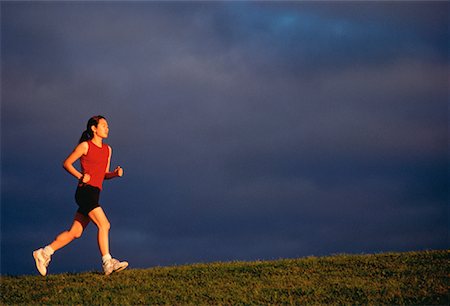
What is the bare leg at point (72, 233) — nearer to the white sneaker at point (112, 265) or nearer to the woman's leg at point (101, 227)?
the woman's leg at point (101, 227)

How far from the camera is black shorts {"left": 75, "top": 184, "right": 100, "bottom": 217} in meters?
11.7

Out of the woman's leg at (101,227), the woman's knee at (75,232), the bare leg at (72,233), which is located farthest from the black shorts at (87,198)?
the woman's knee at (75,232)

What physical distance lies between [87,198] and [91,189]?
217mm

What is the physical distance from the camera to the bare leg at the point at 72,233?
12000 mm

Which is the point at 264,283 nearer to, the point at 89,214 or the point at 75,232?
the point at 89,214

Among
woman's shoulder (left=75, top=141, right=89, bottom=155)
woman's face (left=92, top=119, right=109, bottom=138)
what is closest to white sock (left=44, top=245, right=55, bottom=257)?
woman's shoulder (left=75, top=141, right=89, bottom=155)

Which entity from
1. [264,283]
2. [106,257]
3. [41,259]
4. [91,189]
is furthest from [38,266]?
[264,283]

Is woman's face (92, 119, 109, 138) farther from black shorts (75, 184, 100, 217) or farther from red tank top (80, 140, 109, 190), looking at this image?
black shorts (75, 184, 100, 217)

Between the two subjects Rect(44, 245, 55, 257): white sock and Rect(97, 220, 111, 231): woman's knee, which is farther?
Rect(44, 245, 55, 257): white sock

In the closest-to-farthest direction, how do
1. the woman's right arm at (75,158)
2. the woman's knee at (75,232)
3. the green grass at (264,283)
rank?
the green grass at (264,283) < the woman's right arm at (75,158) < the woman's knee at (75,232)

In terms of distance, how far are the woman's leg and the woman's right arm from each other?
866 millimetres

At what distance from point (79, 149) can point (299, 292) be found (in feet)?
18.6

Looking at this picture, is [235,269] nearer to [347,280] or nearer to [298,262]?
[298,262]

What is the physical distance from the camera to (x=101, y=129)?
1201cm
